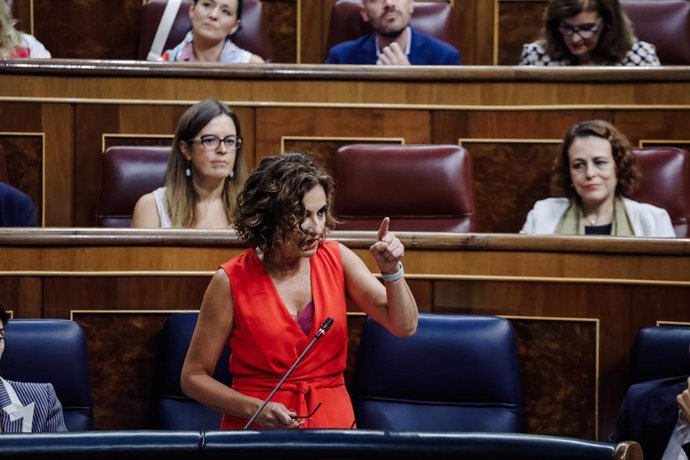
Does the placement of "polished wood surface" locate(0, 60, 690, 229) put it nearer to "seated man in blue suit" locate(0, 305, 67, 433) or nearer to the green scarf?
the green scarf

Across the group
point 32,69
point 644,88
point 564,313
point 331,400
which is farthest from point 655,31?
point 331,400

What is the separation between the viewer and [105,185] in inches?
51.1

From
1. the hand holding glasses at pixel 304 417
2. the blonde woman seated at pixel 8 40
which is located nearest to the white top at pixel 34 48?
the blonde woman seated at pixel 8 40

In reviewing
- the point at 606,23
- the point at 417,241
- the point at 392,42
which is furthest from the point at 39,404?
the point at 606,23

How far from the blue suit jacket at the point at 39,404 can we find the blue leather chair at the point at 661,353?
50 cm

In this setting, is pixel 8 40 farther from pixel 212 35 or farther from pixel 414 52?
pixel 414 52

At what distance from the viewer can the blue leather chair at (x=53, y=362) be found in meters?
0.94

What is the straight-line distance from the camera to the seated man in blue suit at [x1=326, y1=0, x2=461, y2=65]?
4.99 feet

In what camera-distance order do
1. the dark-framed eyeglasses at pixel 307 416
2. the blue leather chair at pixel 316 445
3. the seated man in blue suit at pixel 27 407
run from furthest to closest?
the seated man in blue suit at pixel 27 407, the dark-framed eyeglasses at pixel 307 416, the blue leather chair at pixel 316 445

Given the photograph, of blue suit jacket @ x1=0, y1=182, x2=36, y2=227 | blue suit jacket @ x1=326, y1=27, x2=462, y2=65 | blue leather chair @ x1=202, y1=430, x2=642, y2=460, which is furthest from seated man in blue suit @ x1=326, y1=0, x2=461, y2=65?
blue leather chair @ x1=202, y1=430, x2=642, y2=460

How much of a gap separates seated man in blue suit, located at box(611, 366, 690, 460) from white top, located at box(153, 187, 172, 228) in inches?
21.1

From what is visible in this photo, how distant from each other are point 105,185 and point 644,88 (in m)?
0.66

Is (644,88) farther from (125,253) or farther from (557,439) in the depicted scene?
(557,439)

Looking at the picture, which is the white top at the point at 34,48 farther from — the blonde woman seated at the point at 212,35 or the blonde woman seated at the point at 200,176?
the blonde woman seated at the point at 200,176
